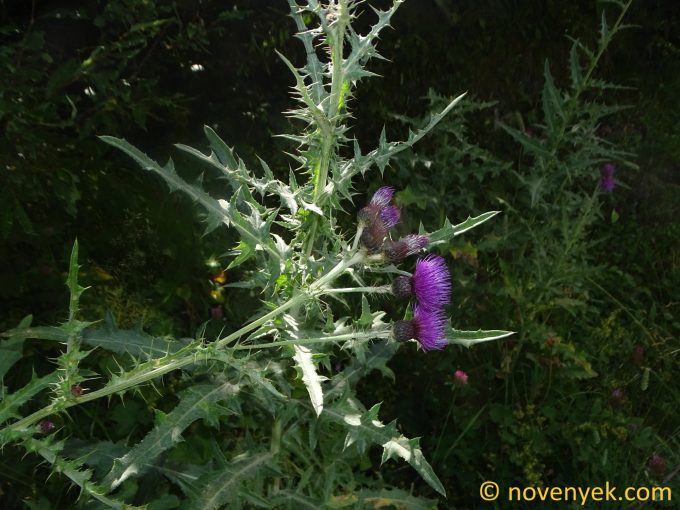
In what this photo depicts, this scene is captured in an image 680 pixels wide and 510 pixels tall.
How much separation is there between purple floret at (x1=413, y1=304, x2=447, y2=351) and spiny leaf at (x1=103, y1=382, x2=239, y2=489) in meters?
0.55

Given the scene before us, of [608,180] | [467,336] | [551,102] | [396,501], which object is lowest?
[396,501]

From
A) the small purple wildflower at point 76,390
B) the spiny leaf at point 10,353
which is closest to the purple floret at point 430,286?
the small purple wildflower at point 76,390

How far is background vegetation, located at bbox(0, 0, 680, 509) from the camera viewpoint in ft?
8.94

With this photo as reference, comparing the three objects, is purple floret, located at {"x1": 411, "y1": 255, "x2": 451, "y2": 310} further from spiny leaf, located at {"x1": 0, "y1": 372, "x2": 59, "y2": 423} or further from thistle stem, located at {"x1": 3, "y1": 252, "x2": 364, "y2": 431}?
spiny leaf, located at {"x1": 0, "y1": 372, "x2": 59, "y2": 423}

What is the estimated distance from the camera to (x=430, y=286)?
6.23 feet

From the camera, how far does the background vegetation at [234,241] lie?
2725mm

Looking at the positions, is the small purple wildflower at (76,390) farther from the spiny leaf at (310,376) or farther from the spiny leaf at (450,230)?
the spiny leaf at (450,230)

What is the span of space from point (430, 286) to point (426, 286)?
0.01 meters

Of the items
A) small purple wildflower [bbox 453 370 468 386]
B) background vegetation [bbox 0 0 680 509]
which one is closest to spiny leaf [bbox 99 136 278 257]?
background vegetation [bbox 0 0 680 509]

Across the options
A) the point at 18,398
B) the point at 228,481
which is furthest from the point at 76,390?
the point at 228,481

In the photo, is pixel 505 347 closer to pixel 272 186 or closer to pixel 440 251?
pixel 440 251

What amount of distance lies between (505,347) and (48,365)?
2.18m

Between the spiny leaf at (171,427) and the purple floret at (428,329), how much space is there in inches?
21.6

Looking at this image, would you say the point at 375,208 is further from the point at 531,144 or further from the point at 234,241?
the point at 531,144
